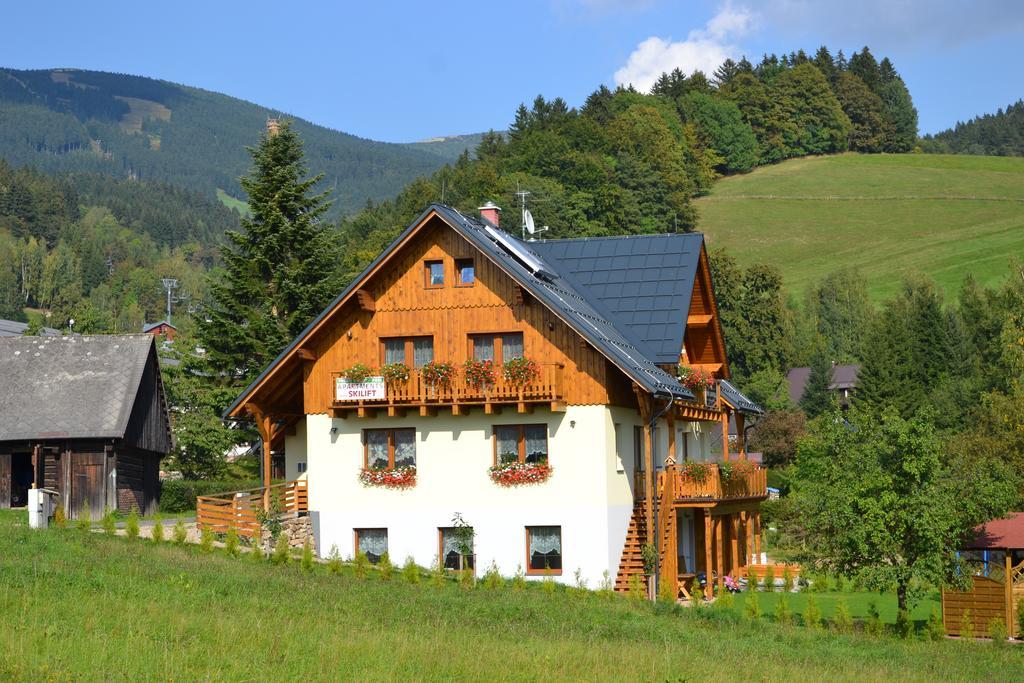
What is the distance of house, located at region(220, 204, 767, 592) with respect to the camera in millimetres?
36125

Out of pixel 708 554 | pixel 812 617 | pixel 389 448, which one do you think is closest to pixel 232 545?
pixel 389 448

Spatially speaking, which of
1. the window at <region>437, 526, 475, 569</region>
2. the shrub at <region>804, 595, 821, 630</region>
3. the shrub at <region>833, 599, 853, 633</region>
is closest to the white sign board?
the window at <region>437, 526, 475, 569</region>

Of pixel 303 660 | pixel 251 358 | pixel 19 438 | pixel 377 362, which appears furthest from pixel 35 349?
pixel 303 660

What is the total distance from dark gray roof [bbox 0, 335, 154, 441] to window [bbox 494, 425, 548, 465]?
13.8m

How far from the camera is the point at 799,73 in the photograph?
182500mm

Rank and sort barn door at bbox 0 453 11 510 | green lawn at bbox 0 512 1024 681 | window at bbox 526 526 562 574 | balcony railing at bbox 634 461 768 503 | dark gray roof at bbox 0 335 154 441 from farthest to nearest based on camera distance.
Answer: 1. barn door at bbox 0 453 11 510
2. dark gray roof at bbox 0 335 154 441
3. balcony railing at bbox 634 461 768 503
4. window at bbox 526 526 562 574
5. green lawn at bbox 0 512 1024 681

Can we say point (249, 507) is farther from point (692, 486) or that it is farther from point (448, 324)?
point (692, 486)

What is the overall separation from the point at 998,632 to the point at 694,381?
12.9m

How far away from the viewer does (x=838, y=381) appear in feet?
378

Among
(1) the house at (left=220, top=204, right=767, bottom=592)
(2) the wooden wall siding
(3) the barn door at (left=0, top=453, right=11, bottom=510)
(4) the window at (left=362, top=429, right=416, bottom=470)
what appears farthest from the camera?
(3) the barn door at (left=0, top=453, right=11, bottom=510)

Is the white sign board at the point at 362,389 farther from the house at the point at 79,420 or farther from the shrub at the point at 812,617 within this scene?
the shrub at the point at 812,617

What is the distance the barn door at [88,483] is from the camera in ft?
147

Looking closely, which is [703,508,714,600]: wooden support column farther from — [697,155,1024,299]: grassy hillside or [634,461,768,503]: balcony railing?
[697,155,1024,299]: grassy hillside

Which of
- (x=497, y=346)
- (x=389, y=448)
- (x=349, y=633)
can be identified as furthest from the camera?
(x=389, y=448)
